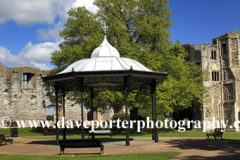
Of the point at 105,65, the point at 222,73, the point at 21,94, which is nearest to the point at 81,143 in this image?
the point at 105,65

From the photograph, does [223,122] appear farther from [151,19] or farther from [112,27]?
[112,27]

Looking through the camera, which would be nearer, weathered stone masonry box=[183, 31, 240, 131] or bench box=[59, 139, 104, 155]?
bench box=[59, 139, 104, 155]

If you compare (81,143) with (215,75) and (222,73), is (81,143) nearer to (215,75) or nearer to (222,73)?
(215,75)

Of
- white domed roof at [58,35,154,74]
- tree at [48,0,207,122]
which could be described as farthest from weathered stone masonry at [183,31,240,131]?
white domed roof at [58,35,154,74]

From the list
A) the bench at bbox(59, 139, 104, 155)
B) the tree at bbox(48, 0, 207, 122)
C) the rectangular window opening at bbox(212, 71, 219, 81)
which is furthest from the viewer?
the rectangular window opening at bbox(212, 71, 219, 81)

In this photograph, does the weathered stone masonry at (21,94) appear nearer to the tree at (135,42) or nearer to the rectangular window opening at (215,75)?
the tree at (135,42)

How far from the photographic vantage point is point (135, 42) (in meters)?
27.8

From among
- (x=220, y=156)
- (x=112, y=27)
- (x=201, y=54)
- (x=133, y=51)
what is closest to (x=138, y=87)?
(x=133, y=51)

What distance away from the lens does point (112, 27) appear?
1003 inches

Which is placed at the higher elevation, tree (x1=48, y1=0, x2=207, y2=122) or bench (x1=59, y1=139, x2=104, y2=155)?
tree (x1=48, y1=0, x2=207, y2=122)

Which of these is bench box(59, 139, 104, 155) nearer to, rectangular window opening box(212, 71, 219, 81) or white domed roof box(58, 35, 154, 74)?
white domed roof box(58, 35, 154, 74)

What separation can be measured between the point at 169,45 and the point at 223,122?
1536 cm

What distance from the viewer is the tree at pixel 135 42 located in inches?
957

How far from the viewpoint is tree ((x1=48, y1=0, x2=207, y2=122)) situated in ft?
79.7
